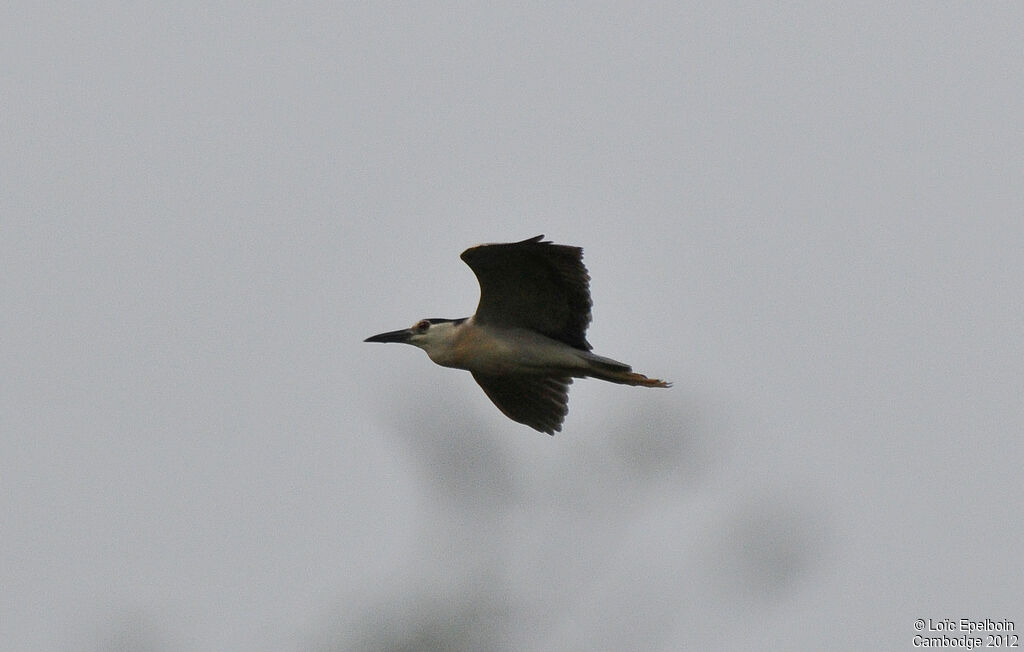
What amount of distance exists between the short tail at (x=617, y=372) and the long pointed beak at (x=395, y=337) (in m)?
1.66

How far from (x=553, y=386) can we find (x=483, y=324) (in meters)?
1.09

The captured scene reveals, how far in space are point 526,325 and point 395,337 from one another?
1363mm

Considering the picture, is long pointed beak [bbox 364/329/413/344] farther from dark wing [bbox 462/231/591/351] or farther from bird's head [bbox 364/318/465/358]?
dark wing [bbox 462/231/591/351]

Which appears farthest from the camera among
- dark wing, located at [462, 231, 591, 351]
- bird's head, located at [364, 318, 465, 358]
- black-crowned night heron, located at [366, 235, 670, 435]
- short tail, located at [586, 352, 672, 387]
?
bird's head, located at [364, 318, 465, 358]

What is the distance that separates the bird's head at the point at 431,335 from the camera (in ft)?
39.5

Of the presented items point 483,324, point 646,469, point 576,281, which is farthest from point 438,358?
point 646,469

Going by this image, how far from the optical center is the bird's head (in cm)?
1204

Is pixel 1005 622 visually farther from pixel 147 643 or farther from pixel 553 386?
pixel 147 643

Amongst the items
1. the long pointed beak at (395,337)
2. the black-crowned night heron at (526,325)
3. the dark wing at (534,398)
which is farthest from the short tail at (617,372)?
the long pointed beak at (395,337)

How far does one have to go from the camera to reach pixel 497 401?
12.6 m

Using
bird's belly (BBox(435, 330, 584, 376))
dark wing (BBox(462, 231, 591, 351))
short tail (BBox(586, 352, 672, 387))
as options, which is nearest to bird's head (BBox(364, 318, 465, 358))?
bird's belly (BBox(435, 330, 584, 376))

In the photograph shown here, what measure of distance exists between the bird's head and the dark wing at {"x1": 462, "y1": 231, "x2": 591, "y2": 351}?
0.36 metres

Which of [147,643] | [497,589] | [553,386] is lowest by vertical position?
[147,643]

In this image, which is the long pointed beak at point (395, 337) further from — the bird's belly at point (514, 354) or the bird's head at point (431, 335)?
the bird's belly at point (514, 354)
